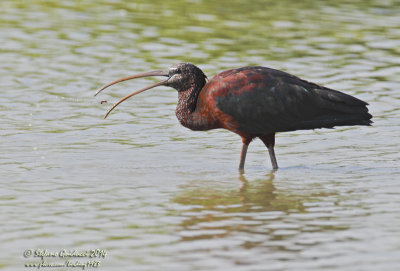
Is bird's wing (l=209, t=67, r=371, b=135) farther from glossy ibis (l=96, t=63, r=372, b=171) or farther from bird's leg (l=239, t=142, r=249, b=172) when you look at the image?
bird's leg (l=239, t=142, r=249, b=172)

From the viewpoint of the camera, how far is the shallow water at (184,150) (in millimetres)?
8633

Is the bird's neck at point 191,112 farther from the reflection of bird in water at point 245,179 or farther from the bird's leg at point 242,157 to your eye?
the reflection of bird in water at point 245,179

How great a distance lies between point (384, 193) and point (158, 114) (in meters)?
5.37

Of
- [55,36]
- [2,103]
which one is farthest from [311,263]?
[55,36]

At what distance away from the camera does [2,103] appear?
50.3ft

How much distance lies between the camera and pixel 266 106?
38.5 ft

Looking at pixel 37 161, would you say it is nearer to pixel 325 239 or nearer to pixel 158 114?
pixel 158 114

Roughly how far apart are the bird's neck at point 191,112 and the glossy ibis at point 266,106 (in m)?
0.01

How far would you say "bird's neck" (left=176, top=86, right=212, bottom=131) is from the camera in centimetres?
1192

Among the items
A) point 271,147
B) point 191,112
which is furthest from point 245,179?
point 191,112

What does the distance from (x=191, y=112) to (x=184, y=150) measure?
1207 mm

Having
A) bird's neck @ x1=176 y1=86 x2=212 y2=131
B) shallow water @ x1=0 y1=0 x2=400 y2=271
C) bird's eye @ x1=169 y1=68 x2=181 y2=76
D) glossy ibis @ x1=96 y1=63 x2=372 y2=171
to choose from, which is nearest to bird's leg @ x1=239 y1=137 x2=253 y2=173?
glossy ibis @ x1=96 y1=63 x2=372 y2=171

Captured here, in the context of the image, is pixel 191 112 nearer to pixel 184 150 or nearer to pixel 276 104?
pixel 276 104

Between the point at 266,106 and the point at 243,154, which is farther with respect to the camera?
the point at 243,154
